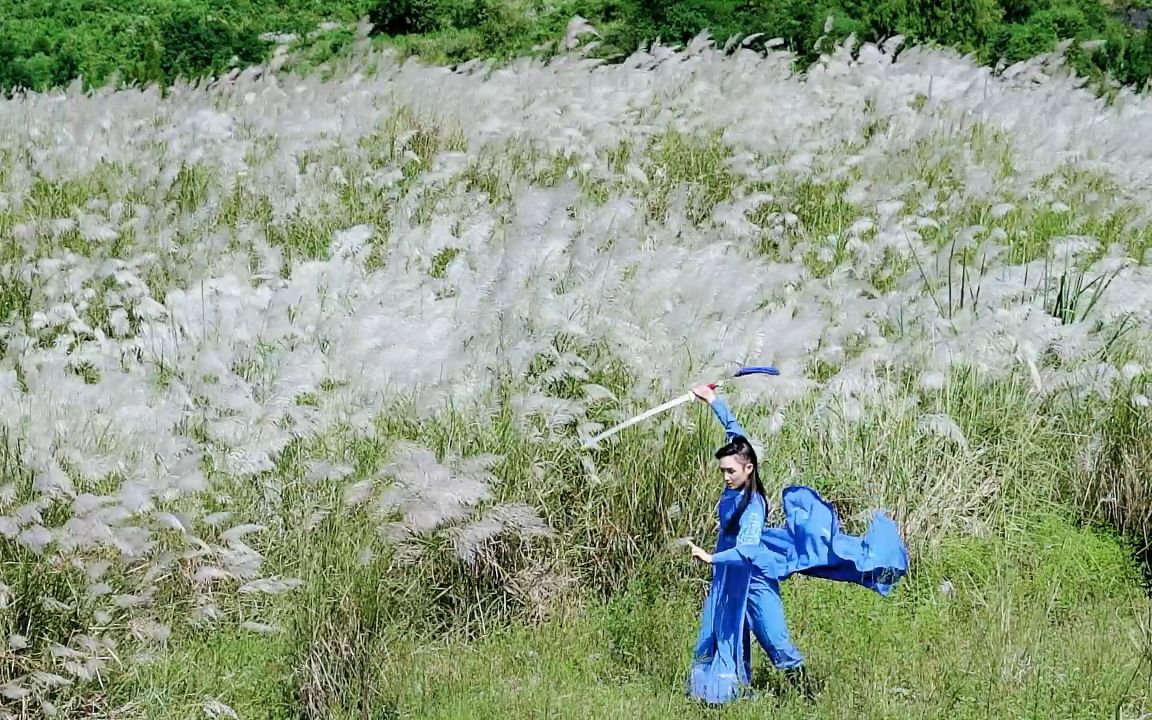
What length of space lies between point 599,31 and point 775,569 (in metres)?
9.11

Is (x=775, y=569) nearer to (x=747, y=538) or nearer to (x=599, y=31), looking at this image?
(x=747, y=538)

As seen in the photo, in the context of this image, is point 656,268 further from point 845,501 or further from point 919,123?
point 919,123

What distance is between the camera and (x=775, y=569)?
357 centimetres

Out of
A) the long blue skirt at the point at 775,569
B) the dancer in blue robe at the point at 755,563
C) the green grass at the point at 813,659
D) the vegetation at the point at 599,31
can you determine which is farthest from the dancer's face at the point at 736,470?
the vegetation at the point at 599,31

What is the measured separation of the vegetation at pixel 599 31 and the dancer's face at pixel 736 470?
5815 millimetres

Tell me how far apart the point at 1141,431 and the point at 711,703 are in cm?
207

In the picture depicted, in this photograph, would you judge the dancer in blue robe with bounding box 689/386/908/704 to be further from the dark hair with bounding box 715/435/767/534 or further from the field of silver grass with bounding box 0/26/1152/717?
the field of silver grass with bounding box 0/26/1152/717

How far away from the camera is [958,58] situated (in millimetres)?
8984

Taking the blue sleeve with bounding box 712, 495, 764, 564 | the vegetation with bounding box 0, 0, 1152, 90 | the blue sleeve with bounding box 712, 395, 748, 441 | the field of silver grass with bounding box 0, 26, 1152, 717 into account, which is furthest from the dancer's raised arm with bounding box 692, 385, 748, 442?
the vegetation with bounding box 0, 0, 1152, 90

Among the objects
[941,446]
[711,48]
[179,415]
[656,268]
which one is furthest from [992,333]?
[711,48]

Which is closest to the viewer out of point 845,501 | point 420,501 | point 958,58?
point 420,501

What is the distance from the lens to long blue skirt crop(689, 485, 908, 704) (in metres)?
3.54

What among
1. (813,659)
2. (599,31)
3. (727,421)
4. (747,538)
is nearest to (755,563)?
(747,538)

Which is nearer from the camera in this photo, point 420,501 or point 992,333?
point 420,501
